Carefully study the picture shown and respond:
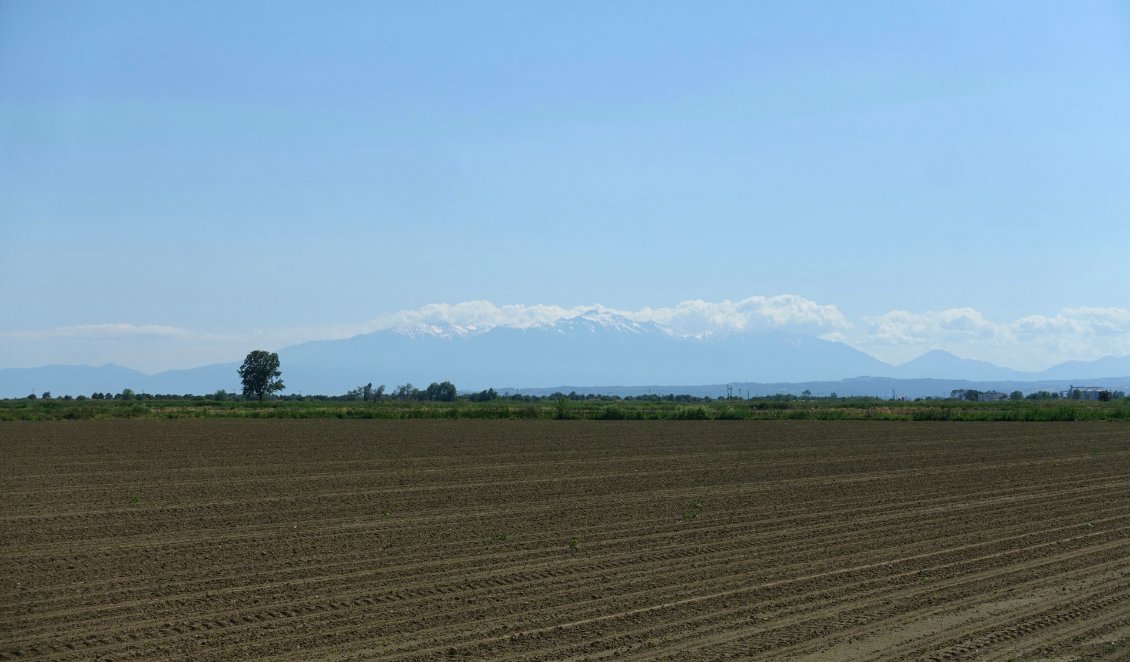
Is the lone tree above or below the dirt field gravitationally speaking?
above

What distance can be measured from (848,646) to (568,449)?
29.1 m

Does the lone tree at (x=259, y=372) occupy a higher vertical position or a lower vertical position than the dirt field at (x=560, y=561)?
higher

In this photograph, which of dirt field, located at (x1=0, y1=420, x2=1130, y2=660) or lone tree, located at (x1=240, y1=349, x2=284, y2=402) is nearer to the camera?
dirt field, located at (x1=0, y1=420, x2=1130, y2=660)

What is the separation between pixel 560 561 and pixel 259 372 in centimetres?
14946

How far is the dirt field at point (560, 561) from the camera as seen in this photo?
10.8m

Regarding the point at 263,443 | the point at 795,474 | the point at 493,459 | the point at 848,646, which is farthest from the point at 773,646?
the point at 263,443

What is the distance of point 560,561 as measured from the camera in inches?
588

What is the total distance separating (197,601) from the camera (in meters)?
12.2

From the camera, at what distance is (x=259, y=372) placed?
157250 millimetres

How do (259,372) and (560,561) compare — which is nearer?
(560,561)

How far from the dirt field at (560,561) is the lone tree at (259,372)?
128 meters

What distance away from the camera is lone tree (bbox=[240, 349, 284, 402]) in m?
157

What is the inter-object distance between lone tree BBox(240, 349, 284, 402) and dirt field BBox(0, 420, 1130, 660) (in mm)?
128500

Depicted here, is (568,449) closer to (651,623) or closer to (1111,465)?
(1111,465)
